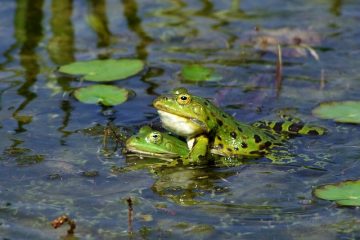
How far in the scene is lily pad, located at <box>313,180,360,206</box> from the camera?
580cm

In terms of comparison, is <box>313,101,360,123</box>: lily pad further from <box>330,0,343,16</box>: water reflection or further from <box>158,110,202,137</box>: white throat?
<box>330,0,343,16</box>: water reflection

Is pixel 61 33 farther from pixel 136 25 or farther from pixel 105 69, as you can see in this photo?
pixel 105 69

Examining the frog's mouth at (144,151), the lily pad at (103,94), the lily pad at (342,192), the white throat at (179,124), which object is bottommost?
the frog's mouth at (144,151)

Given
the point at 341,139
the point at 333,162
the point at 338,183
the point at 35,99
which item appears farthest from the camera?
the point at 35,99

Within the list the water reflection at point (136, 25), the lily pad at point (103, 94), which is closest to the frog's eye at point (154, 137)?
the lily pad at point (103, 94)

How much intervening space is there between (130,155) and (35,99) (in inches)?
66.9

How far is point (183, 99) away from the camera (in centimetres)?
681

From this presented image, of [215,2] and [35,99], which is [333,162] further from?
[215,2]

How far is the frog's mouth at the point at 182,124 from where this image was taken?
6844mm

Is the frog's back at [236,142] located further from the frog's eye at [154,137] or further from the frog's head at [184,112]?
the frog's eye at [154,137]

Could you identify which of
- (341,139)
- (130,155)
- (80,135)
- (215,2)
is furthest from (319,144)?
(215,2)

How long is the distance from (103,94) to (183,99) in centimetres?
144

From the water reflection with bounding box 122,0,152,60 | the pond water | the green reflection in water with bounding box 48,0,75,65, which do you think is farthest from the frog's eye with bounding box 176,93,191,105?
the green reflection in water with bounding box 48,0,75,65

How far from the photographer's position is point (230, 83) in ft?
28.5
